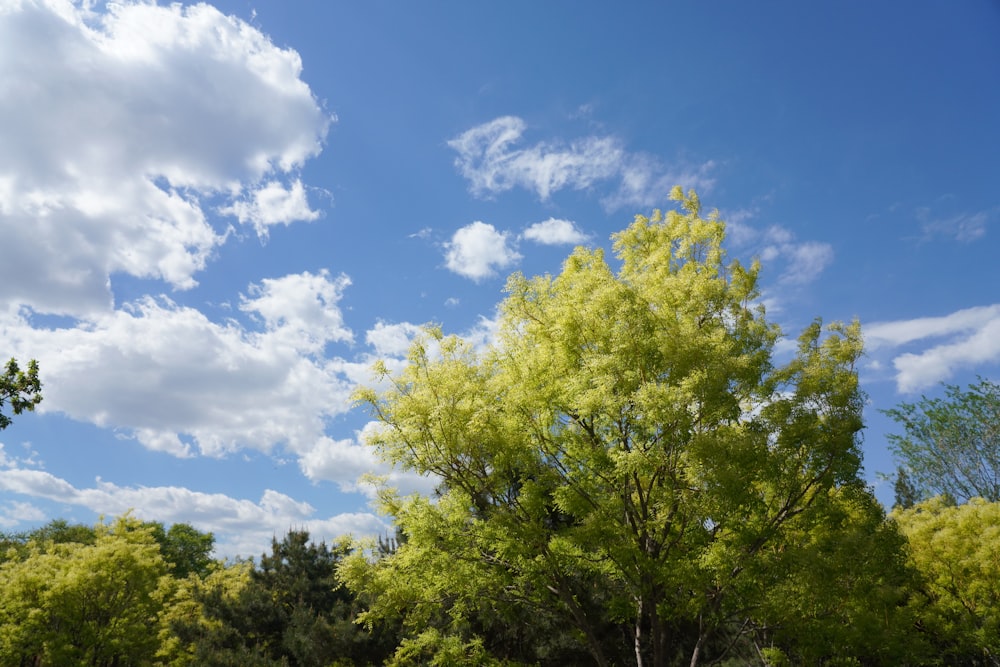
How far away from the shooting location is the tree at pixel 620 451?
959 cm

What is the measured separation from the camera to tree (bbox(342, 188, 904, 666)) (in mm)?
9594

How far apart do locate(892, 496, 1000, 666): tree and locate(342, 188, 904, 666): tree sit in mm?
7166

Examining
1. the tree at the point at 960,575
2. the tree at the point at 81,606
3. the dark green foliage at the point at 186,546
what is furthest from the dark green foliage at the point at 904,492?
the dark green foliage at the point at 186,546

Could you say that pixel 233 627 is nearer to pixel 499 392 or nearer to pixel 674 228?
pixel 499 392

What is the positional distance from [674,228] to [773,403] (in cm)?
481

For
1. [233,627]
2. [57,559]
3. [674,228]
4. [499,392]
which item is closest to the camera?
[499,392]

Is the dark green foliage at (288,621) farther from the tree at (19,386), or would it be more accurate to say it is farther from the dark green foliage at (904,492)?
the dark green foliage at (904,492)

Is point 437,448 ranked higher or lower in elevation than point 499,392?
lower

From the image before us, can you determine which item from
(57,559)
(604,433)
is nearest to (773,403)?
(604,433)

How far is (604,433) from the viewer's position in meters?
10.8

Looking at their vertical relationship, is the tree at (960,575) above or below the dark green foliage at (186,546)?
below

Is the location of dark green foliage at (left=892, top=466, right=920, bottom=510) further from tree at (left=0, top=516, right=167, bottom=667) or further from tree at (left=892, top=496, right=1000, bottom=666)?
tree at (left=0, top=516, right=167, bottom=667)

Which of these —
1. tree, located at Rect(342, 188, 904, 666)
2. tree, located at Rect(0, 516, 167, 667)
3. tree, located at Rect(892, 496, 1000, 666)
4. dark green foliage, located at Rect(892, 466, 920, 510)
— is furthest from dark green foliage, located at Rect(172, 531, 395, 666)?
dark green foliage, located at Rect(892, 466, 920, 510)

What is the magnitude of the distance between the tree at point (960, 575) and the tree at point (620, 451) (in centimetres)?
717
